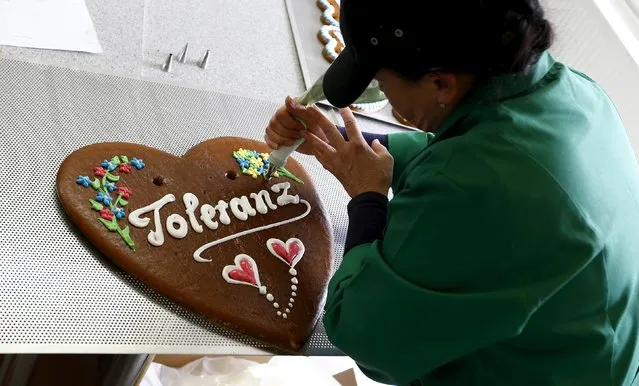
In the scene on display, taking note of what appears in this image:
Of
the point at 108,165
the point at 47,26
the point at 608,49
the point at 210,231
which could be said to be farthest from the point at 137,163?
the point at 608,49

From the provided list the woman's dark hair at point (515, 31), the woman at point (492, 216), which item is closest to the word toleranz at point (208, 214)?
the woman at point (492, 216)

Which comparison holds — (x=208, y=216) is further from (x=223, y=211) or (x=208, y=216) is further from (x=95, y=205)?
(x=95, y=205)

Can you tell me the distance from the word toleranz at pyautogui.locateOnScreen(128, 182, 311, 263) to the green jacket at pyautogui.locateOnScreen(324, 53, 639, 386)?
223mm

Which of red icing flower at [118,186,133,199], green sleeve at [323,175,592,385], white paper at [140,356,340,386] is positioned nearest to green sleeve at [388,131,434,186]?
green sleeve at [323,175,592,385]

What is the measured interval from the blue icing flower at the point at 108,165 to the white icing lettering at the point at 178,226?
0.11m

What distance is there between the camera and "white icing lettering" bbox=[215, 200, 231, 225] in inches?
33.9

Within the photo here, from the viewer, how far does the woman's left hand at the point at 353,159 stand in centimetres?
84

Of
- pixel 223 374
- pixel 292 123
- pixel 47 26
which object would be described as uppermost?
pixel 292 123

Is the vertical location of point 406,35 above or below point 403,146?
above

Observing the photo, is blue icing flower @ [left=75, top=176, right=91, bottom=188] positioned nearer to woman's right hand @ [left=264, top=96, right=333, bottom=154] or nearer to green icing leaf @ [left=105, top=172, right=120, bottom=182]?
green icing leaf @ [left=105, top=172, right=120, bottom=182]

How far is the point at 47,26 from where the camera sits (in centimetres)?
104

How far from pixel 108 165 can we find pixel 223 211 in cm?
17

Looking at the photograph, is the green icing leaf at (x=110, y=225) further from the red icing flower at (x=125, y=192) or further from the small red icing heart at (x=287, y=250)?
the small red icing heart at (x=287, y=250)

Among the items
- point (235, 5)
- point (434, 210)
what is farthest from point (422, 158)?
point (235, 5)
